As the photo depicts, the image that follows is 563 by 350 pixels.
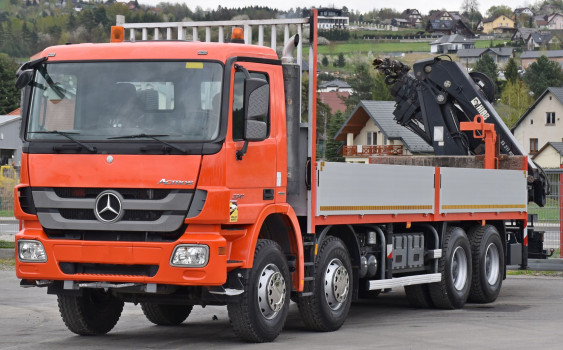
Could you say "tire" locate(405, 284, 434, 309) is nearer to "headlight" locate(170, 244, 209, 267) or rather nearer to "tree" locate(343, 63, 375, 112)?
"headlight" locate(170, 244, 209, 267)

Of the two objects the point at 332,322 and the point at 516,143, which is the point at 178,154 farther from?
the point at 516,143

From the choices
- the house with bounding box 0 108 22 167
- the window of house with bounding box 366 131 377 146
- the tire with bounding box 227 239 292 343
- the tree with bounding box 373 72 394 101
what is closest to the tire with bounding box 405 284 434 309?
the tire with bounding box 227 239 292 343

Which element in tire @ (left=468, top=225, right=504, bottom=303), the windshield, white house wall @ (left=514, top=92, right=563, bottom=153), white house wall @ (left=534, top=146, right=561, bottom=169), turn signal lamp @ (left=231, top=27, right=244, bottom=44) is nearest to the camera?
the windshield

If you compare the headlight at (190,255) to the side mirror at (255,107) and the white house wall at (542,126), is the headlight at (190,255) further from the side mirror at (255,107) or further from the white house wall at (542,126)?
the white house wall at (542,126)

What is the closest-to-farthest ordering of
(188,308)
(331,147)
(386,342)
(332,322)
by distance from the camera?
(386,342)
(332,322)
(188,308)
(331,147)

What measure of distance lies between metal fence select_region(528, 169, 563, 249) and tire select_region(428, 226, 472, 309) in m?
4.97

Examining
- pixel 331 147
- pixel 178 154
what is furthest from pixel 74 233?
pixel 331 147

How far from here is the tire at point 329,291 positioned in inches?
506

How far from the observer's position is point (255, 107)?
11539mm

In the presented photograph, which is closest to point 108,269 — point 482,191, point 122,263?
point 122,263

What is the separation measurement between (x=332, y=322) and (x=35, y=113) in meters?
4.01

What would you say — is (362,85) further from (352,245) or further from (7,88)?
(352,245)

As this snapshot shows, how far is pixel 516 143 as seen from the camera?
19.0 meters

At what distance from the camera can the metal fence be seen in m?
21.7
